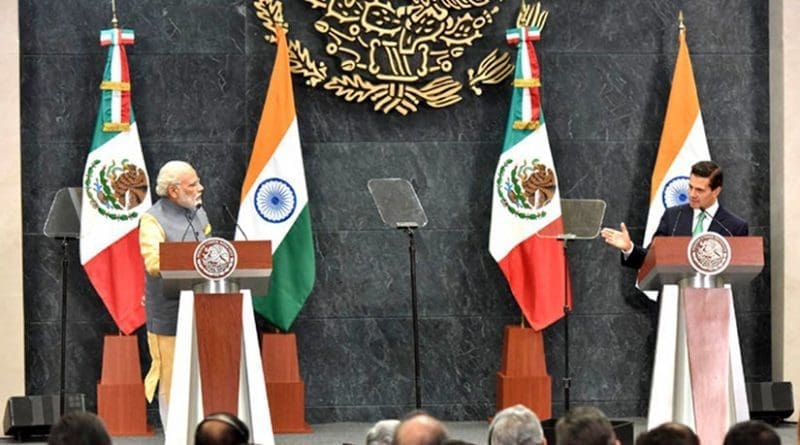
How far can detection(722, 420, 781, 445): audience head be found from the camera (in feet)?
13.6

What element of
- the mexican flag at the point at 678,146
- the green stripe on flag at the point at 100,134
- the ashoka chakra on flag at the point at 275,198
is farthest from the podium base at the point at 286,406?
the mexican flag at the point at 678,146

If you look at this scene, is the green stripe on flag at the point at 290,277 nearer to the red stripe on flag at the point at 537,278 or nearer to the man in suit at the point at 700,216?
the red stripe on flag at the point at 537,278

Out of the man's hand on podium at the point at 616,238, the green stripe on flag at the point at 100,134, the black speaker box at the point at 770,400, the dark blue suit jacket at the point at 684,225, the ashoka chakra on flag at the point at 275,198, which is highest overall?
the green stripe on flag at the point at 100,134

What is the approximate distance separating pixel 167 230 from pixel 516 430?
→ 11.8 feet

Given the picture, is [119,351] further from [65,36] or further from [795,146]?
[795,146]

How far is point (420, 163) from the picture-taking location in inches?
382

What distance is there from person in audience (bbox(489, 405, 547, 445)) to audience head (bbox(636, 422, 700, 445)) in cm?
43

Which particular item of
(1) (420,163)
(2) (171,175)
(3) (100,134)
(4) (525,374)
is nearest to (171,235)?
(2) (171,175)

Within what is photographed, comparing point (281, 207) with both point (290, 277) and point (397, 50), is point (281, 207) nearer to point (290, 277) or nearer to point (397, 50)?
point (290, 277)

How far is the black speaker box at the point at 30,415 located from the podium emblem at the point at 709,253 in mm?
3916

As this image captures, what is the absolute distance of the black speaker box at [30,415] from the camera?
8.87 metres

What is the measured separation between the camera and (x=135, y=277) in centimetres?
930

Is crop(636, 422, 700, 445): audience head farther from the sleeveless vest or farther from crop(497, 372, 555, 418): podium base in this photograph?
crop(497, 372, 555, 418): podium base

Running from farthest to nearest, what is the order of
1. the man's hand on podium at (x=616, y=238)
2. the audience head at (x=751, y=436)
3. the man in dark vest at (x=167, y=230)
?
the man in dark vest at (x=167, y=230)
the man's hand on podium at (x=616, y=238)
the audience head at (x=751, y=436)
